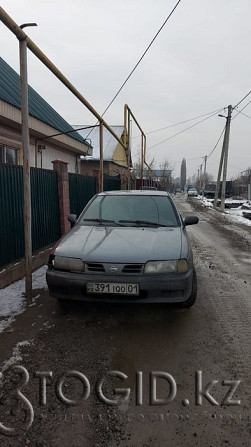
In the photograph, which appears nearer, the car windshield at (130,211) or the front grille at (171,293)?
the front grille at (171,293)

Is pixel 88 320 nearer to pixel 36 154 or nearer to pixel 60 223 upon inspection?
pixel 60 223

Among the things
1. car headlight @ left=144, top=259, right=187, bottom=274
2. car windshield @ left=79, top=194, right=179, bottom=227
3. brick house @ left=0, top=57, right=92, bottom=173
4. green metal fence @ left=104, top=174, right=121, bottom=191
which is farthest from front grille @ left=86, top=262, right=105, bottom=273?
green metal fence @ left=104, top=174, right=121, bottom=191

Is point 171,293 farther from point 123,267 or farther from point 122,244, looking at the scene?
point 122,244

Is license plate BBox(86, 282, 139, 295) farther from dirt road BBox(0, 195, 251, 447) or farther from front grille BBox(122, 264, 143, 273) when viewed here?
dirt road BBox(0, 195, 251, 447)

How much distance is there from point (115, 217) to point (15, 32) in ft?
8.23

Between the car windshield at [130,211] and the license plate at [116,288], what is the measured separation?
1236 millimetres

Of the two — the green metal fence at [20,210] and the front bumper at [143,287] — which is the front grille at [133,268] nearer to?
the front bumper at [143,287]

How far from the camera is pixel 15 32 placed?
142 inches

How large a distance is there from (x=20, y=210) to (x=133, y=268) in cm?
287

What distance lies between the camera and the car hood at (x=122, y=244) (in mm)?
3369

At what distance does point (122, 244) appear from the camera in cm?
359

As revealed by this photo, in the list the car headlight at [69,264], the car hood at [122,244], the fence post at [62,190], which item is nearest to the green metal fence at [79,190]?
the fence post at [62,190]

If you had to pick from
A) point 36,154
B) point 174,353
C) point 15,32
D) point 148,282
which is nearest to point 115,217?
point 148,282

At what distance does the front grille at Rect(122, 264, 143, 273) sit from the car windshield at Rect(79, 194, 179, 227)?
3.62ft
